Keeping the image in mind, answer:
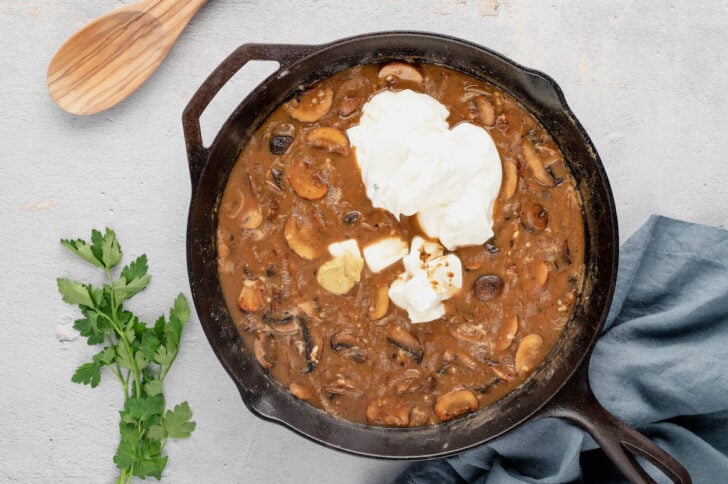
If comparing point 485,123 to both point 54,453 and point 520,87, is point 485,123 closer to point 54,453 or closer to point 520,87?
point 520,87

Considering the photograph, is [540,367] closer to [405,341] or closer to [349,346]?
[405,341]

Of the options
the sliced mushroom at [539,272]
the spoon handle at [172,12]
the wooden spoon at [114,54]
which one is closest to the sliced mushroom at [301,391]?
the sliced mushroom at [539,272]

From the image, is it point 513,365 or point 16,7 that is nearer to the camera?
point 513,365

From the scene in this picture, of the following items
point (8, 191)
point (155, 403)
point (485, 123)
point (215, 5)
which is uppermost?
point (215, 5)

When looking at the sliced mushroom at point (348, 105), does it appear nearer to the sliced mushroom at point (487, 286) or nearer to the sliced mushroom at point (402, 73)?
the sliced mushroom at point (402, 73)

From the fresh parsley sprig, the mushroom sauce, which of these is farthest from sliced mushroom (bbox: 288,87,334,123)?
the fresh parsley sprig

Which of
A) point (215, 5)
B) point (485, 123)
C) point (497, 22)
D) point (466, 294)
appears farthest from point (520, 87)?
point (215, 5)
